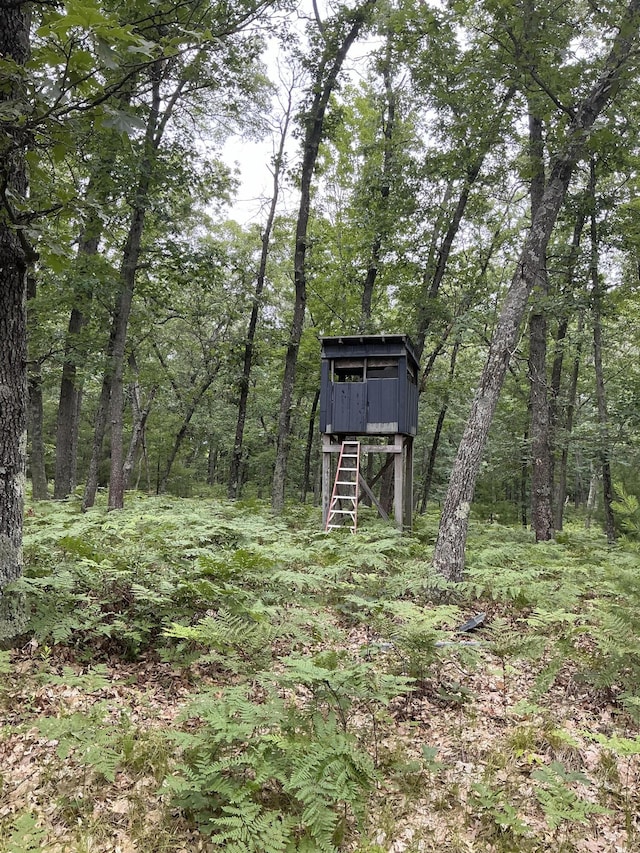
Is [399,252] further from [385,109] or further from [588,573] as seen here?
[588,573]

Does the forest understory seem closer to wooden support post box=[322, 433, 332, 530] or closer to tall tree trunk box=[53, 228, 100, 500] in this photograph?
wooden support post box=[322, 433, 332, 530]

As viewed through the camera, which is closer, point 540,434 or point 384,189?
point 540,434

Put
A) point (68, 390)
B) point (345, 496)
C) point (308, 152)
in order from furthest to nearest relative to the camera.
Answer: point (68, 390)
point (308, 152)
point (345, 496)

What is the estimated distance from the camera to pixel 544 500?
36.0 feet

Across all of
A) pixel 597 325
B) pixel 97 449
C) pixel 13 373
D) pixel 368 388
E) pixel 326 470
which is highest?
pixel 597 325

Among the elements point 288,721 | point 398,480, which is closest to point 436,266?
point 398,480

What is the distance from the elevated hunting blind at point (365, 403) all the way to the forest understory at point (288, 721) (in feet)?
19.4

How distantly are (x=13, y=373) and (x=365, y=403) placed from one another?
8645mm

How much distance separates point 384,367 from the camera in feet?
39.8

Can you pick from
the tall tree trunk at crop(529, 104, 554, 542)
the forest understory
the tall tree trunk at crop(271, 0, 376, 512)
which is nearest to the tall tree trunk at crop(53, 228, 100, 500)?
the tall tree trunk at crop(271, 0, 376, 512)

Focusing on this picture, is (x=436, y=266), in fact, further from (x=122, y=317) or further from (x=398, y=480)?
(x=122, y=317)

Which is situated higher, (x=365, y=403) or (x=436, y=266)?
(x=436, y=266)

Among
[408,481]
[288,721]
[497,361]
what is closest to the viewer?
[288,721]

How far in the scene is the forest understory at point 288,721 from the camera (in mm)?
2572
